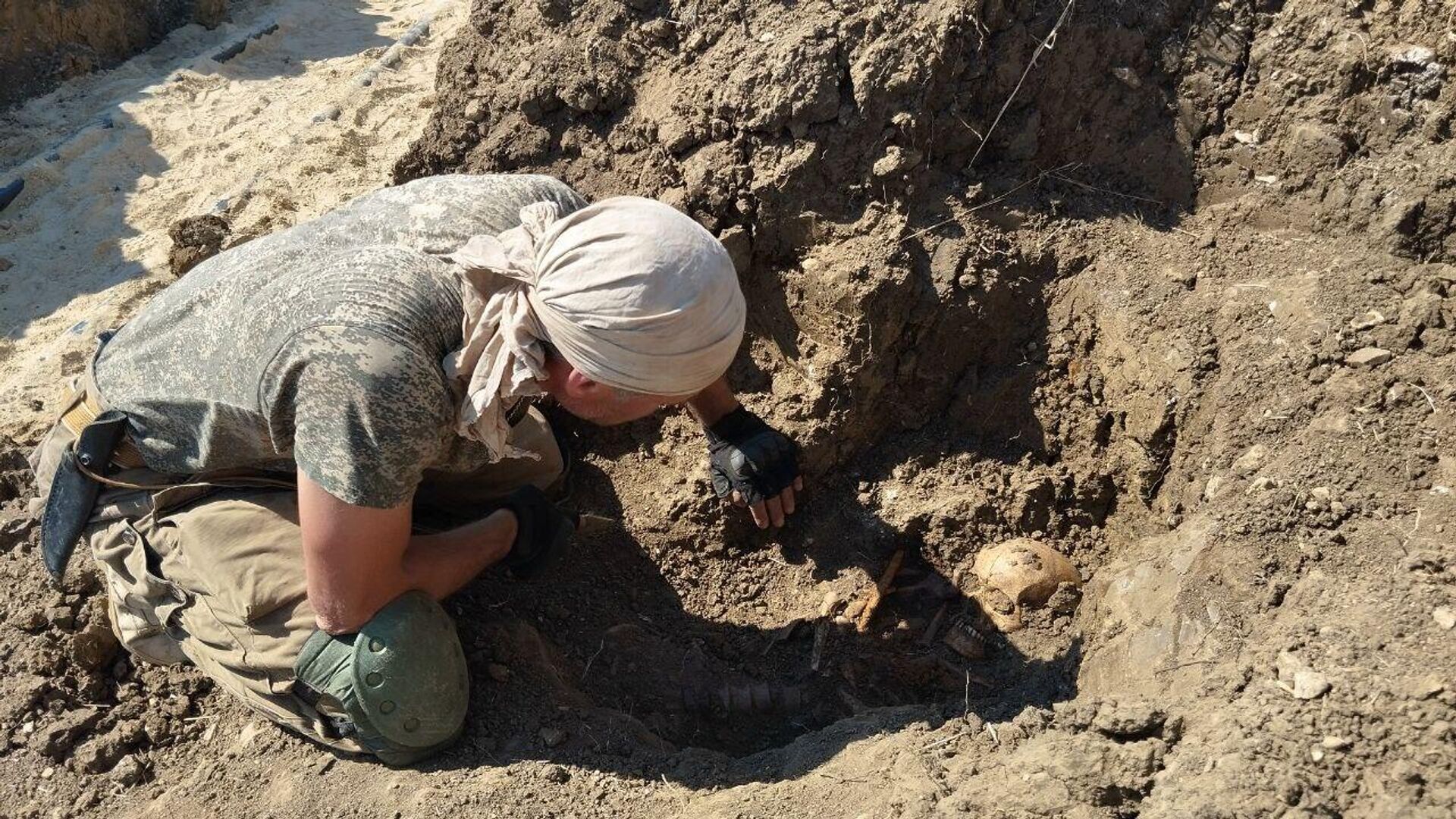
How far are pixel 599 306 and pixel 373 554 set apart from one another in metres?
0.79

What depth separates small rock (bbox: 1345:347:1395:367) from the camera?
258cm

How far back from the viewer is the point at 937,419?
3248mm

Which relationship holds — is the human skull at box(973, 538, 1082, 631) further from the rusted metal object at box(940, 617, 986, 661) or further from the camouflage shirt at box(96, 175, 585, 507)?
the camouflage shirt at box(96, 175, 585, 507)

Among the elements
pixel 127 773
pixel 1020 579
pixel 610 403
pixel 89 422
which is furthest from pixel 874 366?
pixel 127 773

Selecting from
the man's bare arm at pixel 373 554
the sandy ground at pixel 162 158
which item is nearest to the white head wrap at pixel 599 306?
the man's bare arm at pixel 373 554

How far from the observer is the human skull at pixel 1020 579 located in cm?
292

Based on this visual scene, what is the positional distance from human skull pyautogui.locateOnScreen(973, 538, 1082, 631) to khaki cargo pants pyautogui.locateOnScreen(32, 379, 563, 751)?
1.65 meters

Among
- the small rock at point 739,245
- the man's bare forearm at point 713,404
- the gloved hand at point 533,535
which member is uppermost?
the small rock at point 739,245

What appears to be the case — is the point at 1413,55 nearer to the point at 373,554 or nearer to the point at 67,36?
the point at 373,554

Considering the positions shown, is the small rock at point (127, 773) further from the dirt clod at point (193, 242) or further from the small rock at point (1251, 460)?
the small rock at point (1251, 460)

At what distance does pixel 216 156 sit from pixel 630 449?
3.19 metres

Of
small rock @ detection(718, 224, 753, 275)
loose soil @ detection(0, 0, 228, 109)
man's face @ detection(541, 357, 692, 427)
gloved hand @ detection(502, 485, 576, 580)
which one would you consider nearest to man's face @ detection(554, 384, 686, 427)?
man's face @ detection(541, 357, 692, 427)

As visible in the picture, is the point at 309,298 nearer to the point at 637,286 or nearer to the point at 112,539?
the point at 637,286

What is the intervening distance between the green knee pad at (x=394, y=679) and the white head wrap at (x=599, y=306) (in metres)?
0.58
